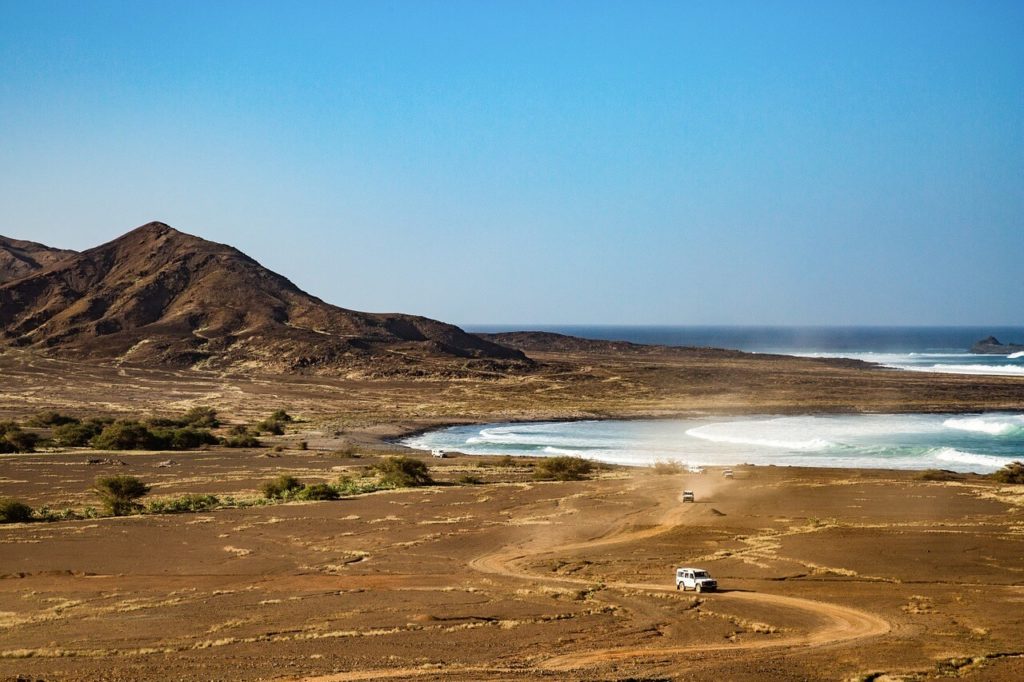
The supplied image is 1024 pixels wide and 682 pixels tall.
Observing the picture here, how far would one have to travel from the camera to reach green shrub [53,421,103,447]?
213ft

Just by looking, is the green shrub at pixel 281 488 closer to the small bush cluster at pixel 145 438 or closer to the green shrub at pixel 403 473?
the green shrub at pixel 403 473

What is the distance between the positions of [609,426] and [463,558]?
5561 centimetres

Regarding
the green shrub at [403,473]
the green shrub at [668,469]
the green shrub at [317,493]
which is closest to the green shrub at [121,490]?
the green shrub at [317,493]

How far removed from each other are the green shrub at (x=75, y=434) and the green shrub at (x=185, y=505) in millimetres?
27384

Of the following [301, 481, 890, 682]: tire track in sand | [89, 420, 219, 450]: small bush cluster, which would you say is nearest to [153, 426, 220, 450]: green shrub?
[89, 420, 219, 450]: small bush cluster

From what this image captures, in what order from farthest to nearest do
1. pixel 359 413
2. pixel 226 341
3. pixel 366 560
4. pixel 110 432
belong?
1. pixel 226 341
2. pixel 359 413
3. pixel 110 432
4. pixel 366 560

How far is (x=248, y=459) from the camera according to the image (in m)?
58.6

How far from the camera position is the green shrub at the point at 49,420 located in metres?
75.1

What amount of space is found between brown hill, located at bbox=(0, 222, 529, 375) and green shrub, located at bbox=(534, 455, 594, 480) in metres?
75.9

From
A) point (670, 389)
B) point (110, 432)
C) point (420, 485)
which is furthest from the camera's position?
point (670, 389)

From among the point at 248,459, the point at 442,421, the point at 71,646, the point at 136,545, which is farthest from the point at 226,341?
the point at 71,646

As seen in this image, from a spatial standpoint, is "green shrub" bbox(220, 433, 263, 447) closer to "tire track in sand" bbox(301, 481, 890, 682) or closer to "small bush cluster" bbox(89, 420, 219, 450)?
"small bush cluster" bbox(89, 420, 219, 450)

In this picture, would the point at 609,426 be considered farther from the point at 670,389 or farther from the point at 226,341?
the point at 226,341

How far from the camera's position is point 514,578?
1075 inches
